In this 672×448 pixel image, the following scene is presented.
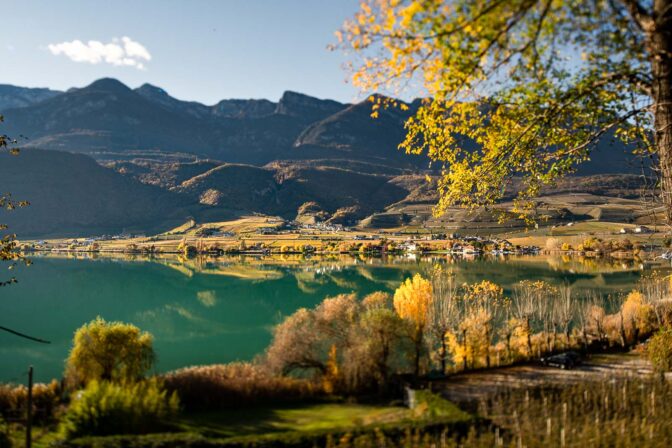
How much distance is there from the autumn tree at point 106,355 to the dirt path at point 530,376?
54.9ft

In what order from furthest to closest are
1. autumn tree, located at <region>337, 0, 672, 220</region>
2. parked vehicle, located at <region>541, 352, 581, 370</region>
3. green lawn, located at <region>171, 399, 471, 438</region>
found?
parked vehicle, located at <region>541, 352, 581, 370</region> → green lawn, located at <region>171, 399, 471, 438</region> → autumn tree, located at <region>337, 0, 672, 220</region>

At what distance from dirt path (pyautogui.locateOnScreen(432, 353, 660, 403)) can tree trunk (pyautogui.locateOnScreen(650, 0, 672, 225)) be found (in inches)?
644

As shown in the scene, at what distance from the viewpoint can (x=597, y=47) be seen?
920 centimetres

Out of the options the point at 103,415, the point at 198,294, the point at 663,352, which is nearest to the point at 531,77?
the point at 103,415

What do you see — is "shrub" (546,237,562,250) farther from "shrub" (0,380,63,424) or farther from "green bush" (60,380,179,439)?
"green bush" (60,380,179,439)

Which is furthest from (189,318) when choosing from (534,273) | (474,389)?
(534,273)

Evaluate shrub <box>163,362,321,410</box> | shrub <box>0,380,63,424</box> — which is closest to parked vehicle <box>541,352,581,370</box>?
shrub <box>163,362,321,410</box>

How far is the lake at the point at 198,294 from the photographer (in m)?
58.1

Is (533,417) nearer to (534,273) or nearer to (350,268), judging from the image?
(534,273)

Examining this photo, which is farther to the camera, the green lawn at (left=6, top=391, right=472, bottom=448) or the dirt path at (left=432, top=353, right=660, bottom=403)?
the dirt path at (left=432, top=353, right=660, bottom=403)

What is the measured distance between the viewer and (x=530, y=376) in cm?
2836

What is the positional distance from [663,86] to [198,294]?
107 meters

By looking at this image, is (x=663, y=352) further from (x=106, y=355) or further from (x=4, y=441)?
(x=106, y=355)

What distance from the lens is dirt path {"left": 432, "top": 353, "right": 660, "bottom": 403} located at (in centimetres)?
2511
